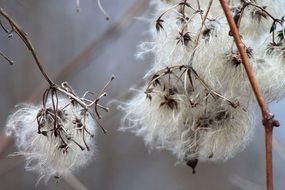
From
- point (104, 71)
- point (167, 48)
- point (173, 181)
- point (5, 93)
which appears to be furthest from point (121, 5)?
point (167, 48)

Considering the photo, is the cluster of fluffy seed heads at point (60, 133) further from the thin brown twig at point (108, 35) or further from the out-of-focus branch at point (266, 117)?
the thin brown twig at point (108, 35)

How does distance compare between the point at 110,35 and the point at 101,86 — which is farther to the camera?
the point at 101,86

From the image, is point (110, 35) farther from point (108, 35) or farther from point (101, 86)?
point (101, 86)

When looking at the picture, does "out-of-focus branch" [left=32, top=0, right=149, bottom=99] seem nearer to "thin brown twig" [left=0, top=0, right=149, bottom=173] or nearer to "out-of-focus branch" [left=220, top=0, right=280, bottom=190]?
"thin brown twig" [left=0, top=0, right=149, bottom=173]

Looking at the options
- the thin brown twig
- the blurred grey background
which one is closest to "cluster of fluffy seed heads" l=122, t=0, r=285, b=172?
the thin brown twig

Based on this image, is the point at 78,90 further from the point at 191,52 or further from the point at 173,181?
the point at 191,52

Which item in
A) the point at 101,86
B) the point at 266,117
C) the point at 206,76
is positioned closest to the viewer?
the point at 266,117

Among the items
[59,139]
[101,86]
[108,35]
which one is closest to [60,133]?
[59,139]
